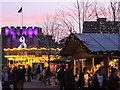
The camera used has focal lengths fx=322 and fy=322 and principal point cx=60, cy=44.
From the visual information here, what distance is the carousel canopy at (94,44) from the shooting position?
1305 centimetres

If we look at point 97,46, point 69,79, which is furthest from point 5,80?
point 97,46

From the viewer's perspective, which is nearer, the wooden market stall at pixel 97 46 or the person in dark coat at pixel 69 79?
the person in dark coat at pixel 69 79

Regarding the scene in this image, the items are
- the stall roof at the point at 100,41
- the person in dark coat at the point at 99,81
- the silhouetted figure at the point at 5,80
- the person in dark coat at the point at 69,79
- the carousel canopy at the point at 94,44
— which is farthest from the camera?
the silhouetted figure at the point at 5,80

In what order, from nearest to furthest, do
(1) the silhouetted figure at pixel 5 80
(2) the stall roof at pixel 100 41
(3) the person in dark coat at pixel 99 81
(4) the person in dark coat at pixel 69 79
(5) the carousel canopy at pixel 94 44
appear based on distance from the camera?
(3) the person in dark coat at pixel 99 81 → (4) the person in dark coat at pixel 69 79 → (5) the carousel canopy at pixel 94 44 → (2) the stall roof at pixel 100 41 → (1) the silhouetted figure at pixel 5 80

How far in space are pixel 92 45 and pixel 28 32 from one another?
87.8 m

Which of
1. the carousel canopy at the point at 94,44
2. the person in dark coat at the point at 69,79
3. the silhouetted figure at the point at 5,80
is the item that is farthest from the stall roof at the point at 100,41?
the silhouetted figure at the point at 5,80

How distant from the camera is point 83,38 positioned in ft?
45.9

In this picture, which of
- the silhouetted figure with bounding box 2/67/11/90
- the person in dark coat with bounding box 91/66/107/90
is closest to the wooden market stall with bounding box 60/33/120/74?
the person in dark coat with bounding box 91/66/107/90

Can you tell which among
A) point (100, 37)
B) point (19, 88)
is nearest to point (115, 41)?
point (100, 37)

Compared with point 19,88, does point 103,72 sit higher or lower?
higher

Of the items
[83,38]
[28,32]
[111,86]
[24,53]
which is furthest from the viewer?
[28,32]

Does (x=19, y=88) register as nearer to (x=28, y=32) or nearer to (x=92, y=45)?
(x=92, y=45)

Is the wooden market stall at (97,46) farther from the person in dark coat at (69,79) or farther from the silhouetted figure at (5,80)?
the silhouetted figure at (5,80)

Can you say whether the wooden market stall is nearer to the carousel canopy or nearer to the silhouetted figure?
the carousel canopy
